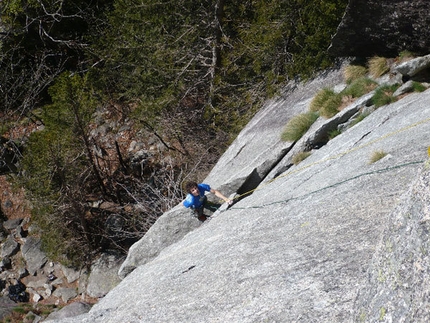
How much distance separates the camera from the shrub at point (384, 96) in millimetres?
8665

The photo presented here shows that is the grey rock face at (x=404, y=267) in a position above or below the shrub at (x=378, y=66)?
above

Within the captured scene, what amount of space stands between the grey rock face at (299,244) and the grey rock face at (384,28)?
1.60 meters

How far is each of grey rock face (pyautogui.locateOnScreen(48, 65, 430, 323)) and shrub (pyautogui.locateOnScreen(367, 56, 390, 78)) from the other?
1.68 m

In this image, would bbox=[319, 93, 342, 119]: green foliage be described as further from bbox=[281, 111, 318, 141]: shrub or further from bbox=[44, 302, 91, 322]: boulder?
bbox=[44, 302, 91, 322]: boulder

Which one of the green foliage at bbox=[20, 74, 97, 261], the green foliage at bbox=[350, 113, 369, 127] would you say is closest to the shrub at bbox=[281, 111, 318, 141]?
the green foliage at bbox=[350, 113, 369, 127]

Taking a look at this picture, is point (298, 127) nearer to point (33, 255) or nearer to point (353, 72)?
point (353, 72)

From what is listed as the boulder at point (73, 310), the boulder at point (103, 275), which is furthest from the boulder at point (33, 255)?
the boulder at point (73, 310)

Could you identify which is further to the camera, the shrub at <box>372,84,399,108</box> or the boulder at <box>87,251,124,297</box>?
the boulder at <box>87,251,124,297</box>

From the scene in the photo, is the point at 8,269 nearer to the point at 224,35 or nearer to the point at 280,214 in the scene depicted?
the point at 224,35

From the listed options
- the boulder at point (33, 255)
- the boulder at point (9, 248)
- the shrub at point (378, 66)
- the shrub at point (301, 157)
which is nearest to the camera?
the shrub at point (301, 157)

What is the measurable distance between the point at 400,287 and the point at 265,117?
1023 cm

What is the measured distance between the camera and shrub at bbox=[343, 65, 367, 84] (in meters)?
10.6

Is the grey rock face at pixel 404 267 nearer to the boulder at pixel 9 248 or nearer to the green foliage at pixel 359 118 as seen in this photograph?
the green foliage at pixel 359 118

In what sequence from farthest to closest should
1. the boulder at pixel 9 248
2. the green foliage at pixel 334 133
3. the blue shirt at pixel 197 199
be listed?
the boulder at pixel 9 248 < the blue shirt at pixel 197 199 < the green foliage at pixel 334 133
